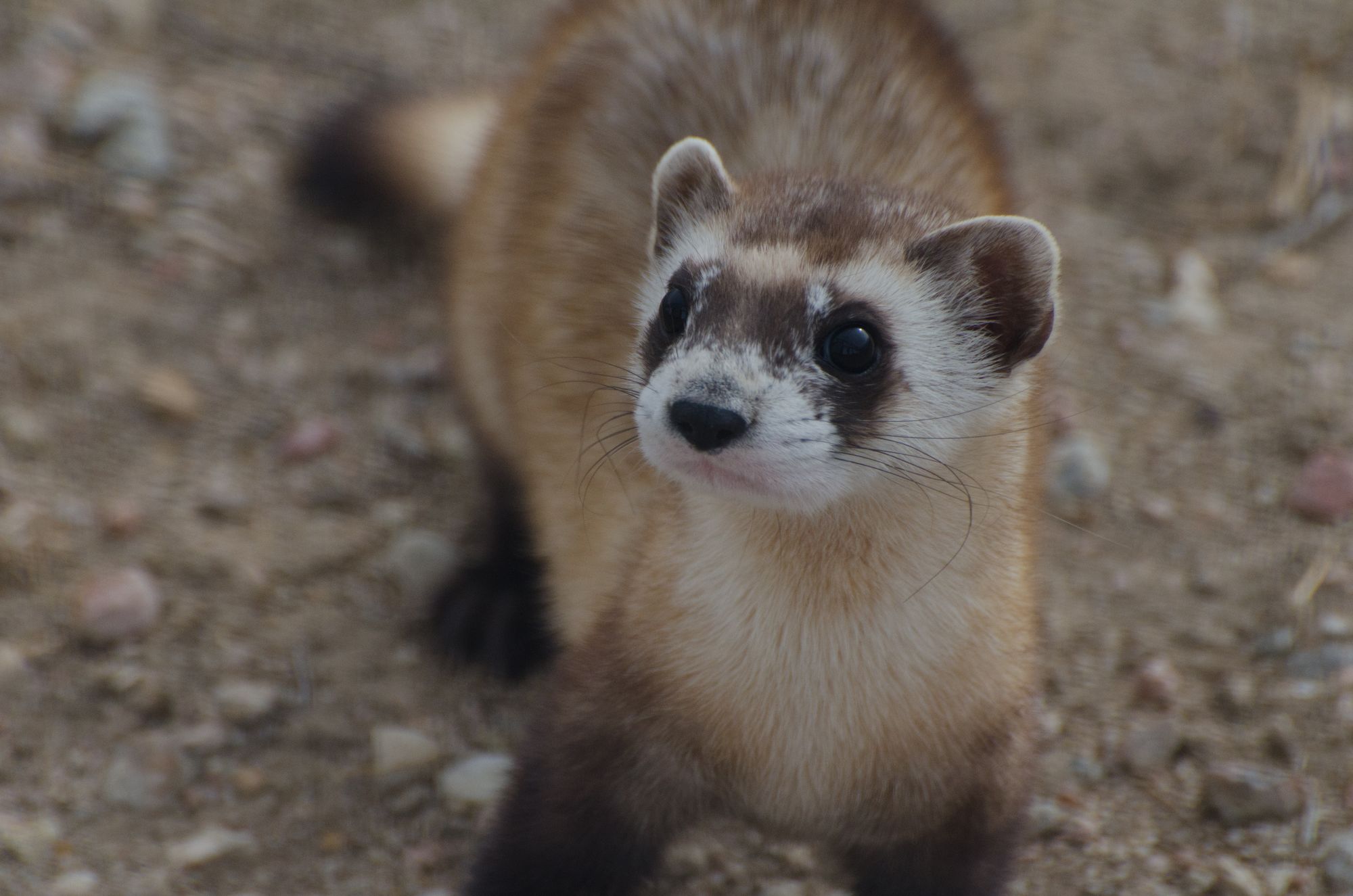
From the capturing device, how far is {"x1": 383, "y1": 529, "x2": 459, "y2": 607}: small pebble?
3068 mm

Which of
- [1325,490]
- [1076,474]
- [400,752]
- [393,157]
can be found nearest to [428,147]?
[393,157]

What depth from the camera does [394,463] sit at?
10.8 ft

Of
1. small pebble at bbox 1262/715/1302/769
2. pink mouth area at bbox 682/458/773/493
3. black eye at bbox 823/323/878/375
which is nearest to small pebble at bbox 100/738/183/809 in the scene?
pink mouth area at bbox 682/458/773/493

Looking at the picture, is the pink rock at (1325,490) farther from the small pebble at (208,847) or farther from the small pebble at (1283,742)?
the small pebble at (208,847)

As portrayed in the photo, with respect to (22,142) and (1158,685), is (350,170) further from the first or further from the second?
A: (1158,685)

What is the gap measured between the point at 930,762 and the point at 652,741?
1.29 ft

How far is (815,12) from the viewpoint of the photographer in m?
2.80

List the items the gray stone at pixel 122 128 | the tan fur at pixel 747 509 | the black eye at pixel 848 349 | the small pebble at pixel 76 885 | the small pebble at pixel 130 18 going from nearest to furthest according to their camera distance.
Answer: the black eye at pixel 848 349, the tan fur at pixel 747 509, the small pebble at pixel 76 885, the gray stone at pixel 122 128, the small pebble at pixel 130 18

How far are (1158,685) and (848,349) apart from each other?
128 centimetres

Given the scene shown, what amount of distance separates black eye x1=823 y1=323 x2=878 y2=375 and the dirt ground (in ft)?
3.36

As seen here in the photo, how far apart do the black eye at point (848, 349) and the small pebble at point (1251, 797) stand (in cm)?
118

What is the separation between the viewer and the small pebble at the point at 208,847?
7.86 feet

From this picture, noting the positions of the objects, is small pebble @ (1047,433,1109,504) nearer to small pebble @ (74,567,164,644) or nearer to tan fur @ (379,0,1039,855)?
tan fur @ (379,0,1039,855)

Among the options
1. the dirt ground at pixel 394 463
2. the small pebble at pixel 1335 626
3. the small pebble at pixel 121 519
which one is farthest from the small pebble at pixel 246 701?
the small pebble at pixel 1335 626
